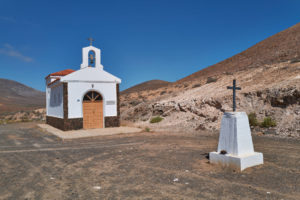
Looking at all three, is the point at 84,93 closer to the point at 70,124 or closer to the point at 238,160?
the point at 70,124

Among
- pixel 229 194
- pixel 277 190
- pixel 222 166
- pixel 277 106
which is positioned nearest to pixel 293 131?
pixel 277 106

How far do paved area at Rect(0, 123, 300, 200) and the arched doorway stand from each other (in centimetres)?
782

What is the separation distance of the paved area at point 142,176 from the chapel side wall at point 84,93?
295 inches

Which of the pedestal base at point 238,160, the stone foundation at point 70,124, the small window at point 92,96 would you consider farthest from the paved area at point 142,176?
the small window at point 92,96

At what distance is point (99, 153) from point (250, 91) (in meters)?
12.5

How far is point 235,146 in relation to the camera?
267 inches

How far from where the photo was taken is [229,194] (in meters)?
4.91

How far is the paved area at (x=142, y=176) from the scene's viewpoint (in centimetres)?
498

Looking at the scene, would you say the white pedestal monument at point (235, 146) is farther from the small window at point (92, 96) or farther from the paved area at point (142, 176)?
the small window at point (92, 96)

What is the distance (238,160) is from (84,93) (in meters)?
12.8

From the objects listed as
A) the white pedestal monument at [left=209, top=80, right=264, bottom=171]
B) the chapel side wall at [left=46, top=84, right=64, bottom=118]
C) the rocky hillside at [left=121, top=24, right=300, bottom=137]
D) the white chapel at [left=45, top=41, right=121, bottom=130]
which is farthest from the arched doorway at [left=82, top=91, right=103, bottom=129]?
the white pedestal monument at [left=209, top=80, right=264, bottom=171]

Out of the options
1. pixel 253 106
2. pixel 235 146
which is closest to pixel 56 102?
pixel 253 106

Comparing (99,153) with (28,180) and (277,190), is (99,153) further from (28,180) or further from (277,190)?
(277,190)

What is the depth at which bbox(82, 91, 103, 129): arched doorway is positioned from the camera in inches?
680
